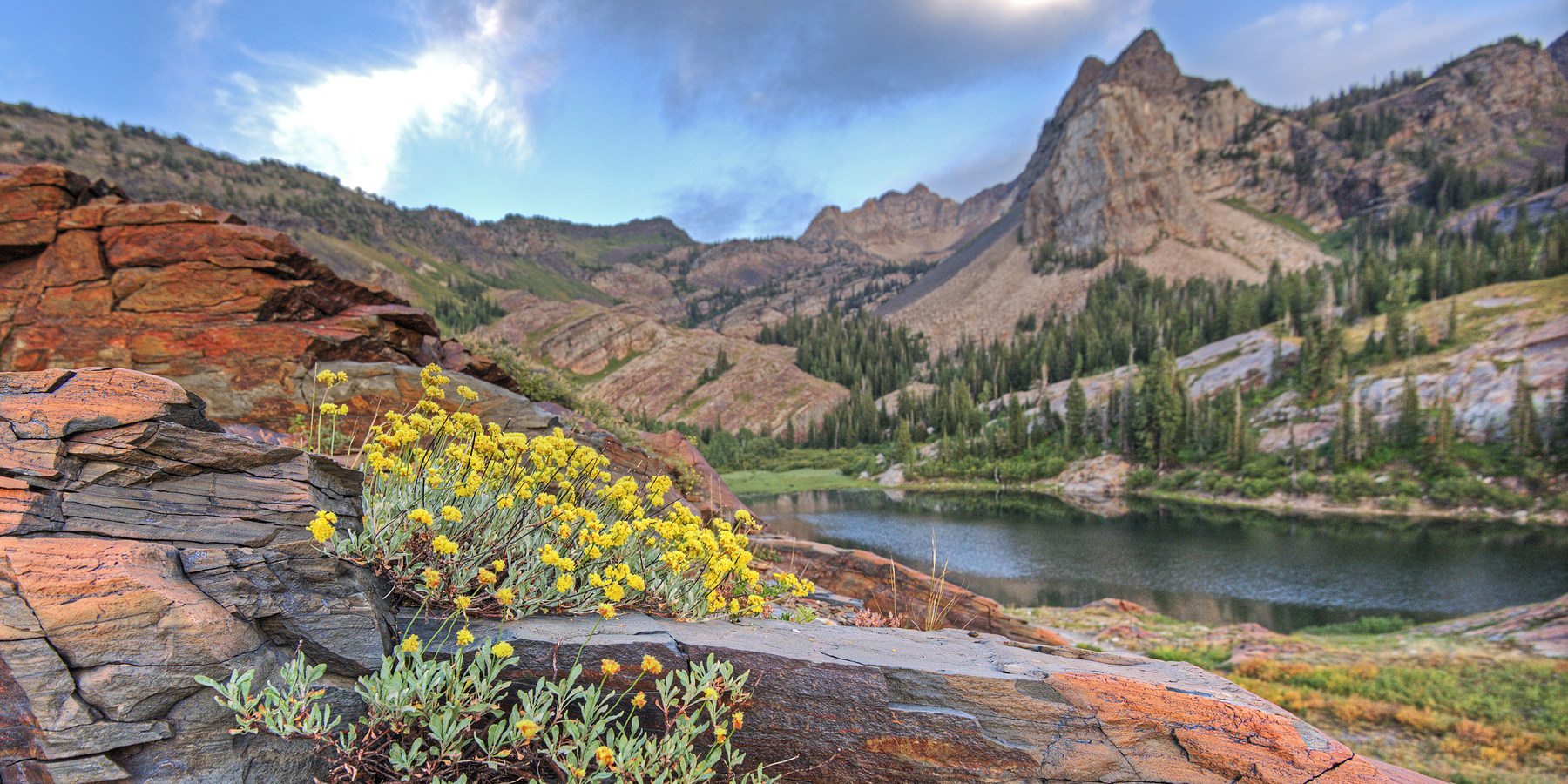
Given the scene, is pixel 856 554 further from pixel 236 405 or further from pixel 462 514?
pixel 236 405

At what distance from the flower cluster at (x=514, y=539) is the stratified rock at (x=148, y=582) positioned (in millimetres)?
321

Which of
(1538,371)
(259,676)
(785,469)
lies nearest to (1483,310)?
(1538,371)

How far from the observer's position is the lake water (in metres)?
30.8

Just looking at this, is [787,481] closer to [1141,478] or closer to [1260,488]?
[1141,478]

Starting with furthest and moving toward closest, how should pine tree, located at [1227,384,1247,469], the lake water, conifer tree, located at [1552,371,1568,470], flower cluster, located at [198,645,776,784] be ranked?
1. pine tree, located at [1227,384,1247,469]
2. conifer tree, located at [1552,371,1568,470]
3. the lake water
4. flower cluster, located at [198,645,776,784]

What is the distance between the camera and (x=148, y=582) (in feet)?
9.18

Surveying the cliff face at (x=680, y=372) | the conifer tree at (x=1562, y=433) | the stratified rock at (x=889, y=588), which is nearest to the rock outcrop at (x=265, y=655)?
the stratified rock at (x=889, y=588)

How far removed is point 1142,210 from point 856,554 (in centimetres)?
21618

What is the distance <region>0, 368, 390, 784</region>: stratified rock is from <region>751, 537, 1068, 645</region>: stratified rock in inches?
330

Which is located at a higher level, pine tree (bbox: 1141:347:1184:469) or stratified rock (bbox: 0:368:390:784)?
pine tree (bbox: 1141:347:1184:469)

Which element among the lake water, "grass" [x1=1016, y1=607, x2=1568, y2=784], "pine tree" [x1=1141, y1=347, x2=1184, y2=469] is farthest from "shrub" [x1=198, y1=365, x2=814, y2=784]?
"pine tree" [x1=1141, y1=347, x2=1184, y2=469]

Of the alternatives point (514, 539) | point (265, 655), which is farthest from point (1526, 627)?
point (265, 655)

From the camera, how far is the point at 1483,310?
72.7m

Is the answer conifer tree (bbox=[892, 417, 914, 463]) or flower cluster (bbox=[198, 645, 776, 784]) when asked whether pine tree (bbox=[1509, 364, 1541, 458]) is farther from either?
flower cluster (bbox=[198, 645, 776, 784])
